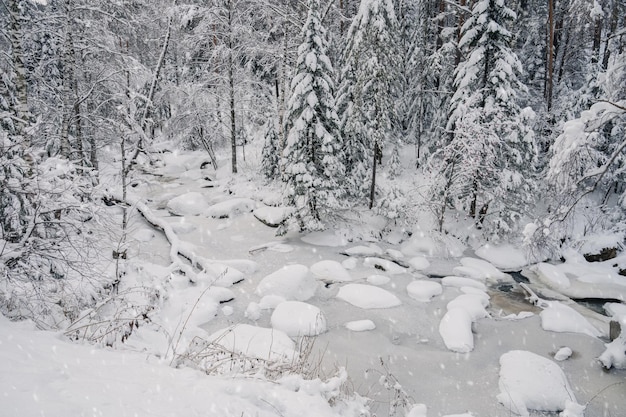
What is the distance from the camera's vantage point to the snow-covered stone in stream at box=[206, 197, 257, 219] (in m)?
16.8

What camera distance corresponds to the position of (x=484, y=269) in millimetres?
13234

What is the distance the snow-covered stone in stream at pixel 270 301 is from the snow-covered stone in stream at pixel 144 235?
20.5 ft

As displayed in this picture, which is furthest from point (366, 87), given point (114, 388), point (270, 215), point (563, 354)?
point (114, 388)

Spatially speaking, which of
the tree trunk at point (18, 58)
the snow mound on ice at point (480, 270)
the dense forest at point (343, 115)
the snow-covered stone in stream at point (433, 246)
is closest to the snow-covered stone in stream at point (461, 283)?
the snow mound on ice at point (480, 270)

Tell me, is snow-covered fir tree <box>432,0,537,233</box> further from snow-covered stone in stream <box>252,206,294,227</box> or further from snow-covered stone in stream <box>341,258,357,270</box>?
snow-covered stone in stream <box>252,206,294,227</box>

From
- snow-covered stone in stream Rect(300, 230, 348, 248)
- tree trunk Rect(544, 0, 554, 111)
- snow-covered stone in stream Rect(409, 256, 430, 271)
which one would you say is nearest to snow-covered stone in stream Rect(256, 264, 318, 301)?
snow-covered stone in stream Rect(300, 230, 348, 248)

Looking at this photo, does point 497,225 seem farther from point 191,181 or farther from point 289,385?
point 191,181

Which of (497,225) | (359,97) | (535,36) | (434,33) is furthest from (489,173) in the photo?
(434,33)

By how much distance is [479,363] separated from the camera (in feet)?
26.3

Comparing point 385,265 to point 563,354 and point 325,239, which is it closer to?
point 325,239

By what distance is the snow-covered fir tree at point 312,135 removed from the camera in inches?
533

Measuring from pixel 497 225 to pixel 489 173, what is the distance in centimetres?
219

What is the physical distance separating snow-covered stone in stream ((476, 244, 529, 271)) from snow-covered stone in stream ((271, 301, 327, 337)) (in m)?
8.35

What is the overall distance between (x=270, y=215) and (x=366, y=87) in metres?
6.96
